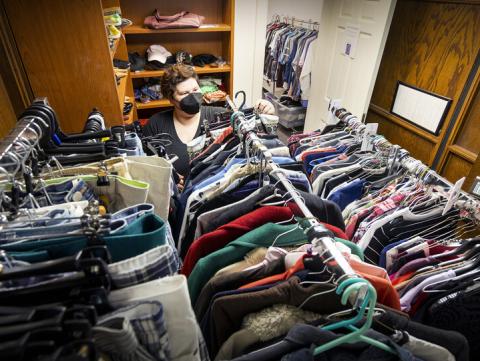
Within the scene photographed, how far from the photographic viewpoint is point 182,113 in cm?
171

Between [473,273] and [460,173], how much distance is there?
71.5 inches

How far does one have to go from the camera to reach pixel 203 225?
0.83m

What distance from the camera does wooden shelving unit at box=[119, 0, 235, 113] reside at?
2.29 metres

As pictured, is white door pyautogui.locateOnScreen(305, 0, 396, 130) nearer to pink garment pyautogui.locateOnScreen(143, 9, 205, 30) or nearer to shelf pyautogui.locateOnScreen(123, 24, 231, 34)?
shelf pyautogui.locateOnScreen(123, 24, 231, 34)

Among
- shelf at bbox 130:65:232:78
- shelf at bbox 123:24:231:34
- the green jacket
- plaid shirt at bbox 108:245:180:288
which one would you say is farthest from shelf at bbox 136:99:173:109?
plaid shirt at bbox 108:245:180:288

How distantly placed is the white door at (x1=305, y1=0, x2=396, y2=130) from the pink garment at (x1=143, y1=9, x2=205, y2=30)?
1288mm

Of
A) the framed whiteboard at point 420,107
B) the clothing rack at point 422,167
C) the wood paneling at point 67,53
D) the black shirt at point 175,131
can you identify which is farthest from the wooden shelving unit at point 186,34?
the framed whiteboard at point 420,107

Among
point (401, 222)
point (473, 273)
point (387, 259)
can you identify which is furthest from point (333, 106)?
point (473, 273)

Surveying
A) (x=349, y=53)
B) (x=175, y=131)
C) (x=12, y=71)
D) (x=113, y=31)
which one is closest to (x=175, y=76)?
(x=175, y=131)

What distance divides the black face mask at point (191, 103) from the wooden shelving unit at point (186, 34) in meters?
0.84

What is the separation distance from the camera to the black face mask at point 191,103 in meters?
1.61

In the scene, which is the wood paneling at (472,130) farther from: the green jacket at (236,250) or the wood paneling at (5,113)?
the wood paneling at (5,113)

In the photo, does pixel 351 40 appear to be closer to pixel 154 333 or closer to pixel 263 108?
pixel 263 108

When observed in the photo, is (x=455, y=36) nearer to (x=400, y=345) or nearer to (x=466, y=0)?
(x=466, y=0)
